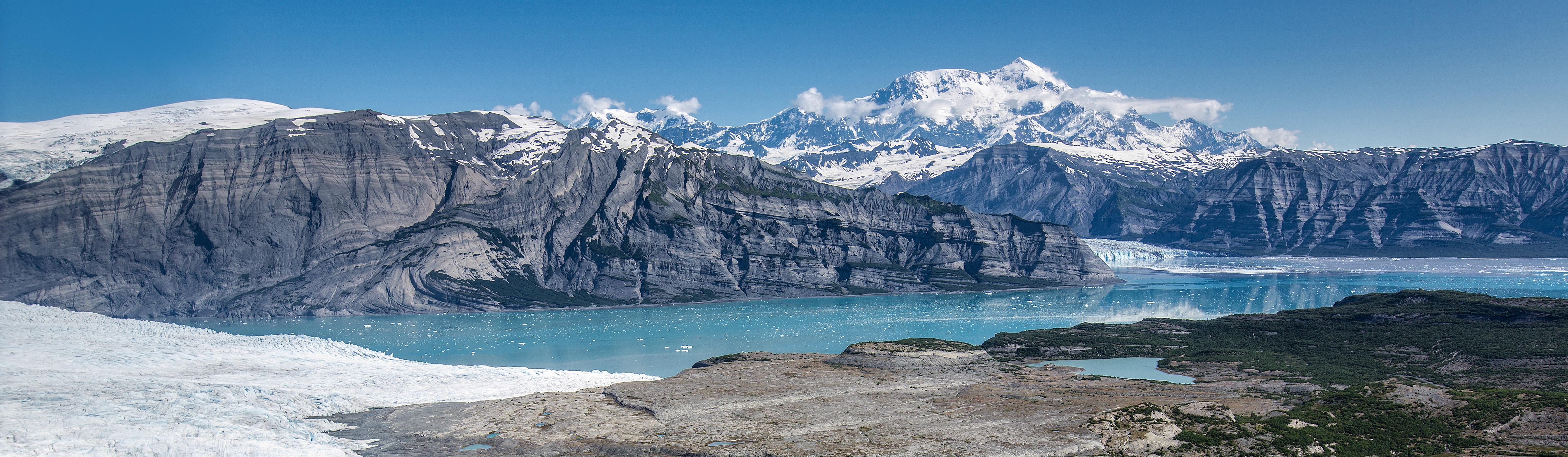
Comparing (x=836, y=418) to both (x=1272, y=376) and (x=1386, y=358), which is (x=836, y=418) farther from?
(x=1386, y=358)

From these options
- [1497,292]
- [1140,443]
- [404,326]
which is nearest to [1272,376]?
[1140,443]

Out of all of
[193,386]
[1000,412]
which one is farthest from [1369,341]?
[193,386]

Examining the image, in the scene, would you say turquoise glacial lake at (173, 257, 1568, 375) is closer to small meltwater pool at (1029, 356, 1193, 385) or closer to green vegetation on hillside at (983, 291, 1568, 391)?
green vegetation on hillside at (983, 291, 1568, 391)

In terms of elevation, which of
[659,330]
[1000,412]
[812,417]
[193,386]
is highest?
[193,386]

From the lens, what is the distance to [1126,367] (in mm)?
95938

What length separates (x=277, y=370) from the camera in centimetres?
7638

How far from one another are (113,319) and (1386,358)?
453 ft

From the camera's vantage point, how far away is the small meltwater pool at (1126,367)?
285 ft

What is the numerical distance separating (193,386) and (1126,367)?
3224 inches

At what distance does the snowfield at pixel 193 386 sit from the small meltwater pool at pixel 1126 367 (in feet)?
144

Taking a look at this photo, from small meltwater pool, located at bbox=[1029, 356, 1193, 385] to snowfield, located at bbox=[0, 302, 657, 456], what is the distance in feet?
144

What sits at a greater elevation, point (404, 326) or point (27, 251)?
point (27, 251)

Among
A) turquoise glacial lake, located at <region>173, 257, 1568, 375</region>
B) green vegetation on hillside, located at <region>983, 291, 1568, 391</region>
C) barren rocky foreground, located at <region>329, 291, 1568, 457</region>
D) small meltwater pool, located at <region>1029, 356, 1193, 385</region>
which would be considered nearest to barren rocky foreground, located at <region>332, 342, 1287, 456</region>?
barren rocky foreground, located at <region>329, 291, 1568, 457</region>

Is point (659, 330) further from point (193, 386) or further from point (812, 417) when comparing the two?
point (812, 417)
